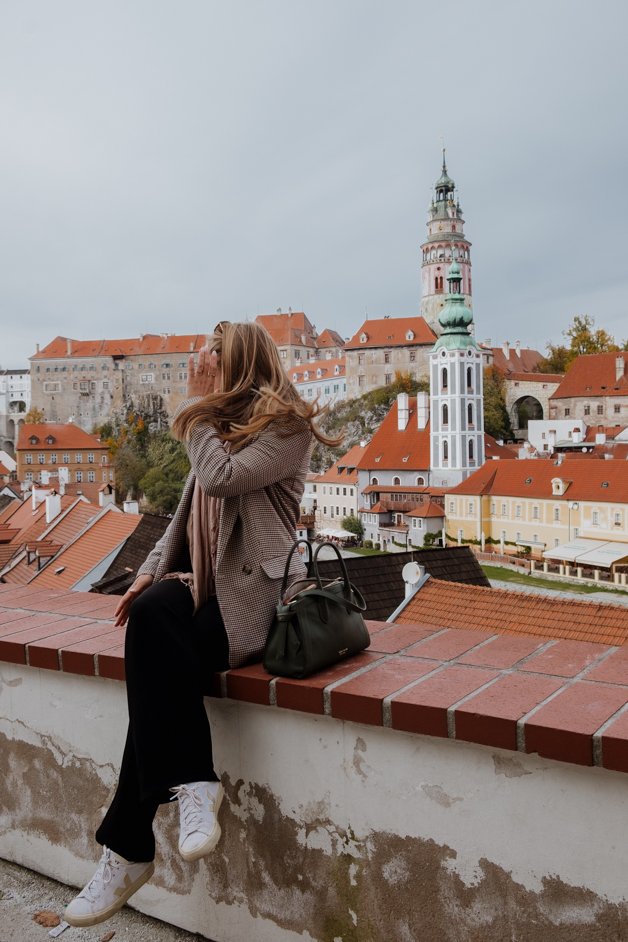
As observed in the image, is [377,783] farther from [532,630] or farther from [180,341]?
[180,341]

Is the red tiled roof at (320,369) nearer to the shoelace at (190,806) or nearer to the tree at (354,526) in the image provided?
the tree at (354,526)

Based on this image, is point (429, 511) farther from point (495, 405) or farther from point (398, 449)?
point (495, 405)

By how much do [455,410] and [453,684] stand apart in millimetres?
57211

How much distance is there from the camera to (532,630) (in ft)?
27.3

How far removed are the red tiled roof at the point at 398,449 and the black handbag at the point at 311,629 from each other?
57.4 metres

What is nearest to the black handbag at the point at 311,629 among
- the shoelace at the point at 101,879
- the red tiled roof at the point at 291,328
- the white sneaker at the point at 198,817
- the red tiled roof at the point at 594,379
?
the white sneaker at the point at 198,817

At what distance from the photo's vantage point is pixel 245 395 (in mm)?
2270

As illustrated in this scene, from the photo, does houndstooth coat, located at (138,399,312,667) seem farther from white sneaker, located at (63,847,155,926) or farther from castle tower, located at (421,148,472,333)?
castle tower, located at (421,148,472,333)

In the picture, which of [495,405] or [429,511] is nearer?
[429,511]

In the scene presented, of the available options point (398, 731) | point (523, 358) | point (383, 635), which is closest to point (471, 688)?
point (398, 731)

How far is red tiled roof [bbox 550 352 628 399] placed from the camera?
65062 millimetres

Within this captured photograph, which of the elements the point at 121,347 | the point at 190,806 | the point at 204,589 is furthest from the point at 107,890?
the point at 121,347

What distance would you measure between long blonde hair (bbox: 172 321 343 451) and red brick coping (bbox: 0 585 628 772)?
2.05 feet

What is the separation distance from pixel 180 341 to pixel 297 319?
1328 cm
